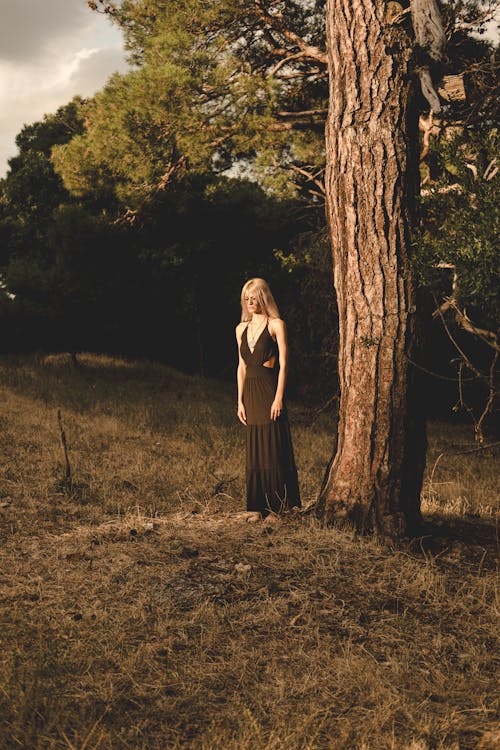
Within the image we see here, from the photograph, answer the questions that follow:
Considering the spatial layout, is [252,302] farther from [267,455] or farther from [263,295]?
[267,455]

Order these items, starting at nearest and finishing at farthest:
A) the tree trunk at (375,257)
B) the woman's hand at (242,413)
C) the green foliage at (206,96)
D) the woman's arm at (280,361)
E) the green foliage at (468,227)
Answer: the green foliage at (468,227) → the tree trunk at (375,257) → the woman's arm at (280,361) → the woman's hand at (242,413) → the green foliage at (206,96)

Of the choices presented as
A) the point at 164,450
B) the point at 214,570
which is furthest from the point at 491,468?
the point at 214,570

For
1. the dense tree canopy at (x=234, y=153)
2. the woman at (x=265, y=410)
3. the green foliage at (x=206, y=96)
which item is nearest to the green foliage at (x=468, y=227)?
the dense tree canopy at (x=234, y=153)

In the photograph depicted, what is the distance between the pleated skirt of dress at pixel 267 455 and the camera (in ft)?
20.1

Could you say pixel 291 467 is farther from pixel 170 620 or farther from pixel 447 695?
pixel 447 695

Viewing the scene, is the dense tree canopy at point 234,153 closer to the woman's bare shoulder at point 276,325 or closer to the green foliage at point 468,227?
the green foliage at point 468,227

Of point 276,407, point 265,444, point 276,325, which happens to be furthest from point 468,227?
point 265,444

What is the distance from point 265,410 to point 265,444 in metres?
0.30

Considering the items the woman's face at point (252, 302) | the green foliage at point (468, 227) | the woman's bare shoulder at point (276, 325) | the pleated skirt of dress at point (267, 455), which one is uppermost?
the green foliage at point (468, 227)

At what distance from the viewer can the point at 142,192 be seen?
37.4 feet

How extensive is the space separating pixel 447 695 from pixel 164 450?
7405 millimetres

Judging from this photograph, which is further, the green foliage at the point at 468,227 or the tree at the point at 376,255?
the tree at the point at 376,255

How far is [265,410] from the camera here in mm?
6211

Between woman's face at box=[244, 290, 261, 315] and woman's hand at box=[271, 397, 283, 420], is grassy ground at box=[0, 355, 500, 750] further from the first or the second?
woman's face at box=[244, 290, 261, 315]
